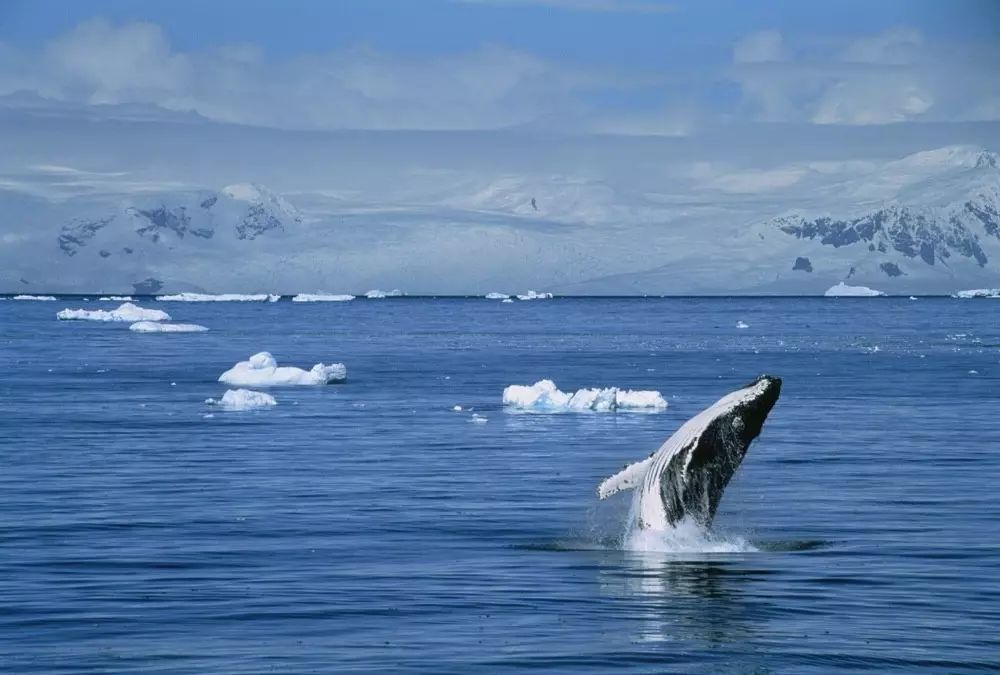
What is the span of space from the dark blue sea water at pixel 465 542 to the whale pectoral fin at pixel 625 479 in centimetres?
95

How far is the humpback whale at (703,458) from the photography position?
59.9 feet

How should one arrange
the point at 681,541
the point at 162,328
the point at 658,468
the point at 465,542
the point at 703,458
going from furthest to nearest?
the point at 162,328, the point at 465,542, the point at 681,541, the point at 658,468, the point at 703,458

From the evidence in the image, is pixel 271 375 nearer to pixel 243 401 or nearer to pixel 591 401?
pixel 243 401

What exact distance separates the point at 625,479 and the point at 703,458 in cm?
98

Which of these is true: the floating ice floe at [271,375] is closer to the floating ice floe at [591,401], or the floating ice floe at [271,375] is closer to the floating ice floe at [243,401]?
the floating ice floe at [243,401]

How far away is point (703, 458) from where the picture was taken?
727 inches

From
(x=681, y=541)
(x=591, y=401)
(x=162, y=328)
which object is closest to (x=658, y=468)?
(x=681, y=541)

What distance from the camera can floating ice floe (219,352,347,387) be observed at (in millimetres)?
56531

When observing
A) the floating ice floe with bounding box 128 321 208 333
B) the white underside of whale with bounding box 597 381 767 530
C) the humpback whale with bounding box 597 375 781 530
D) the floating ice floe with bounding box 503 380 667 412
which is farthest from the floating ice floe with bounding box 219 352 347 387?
the floating ice floe with bounding box 128 321 208 333

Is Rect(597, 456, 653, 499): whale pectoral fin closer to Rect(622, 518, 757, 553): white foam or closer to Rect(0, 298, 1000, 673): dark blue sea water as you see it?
Rect(0, 298, 1000, 673): dark blue sea water

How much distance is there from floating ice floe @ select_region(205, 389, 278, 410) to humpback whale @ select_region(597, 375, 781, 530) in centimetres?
2883

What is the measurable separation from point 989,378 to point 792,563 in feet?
142

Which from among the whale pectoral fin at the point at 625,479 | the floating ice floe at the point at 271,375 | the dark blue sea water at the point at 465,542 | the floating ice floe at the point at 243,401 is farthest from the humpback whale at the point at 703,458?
the floating ice floe at the point at 271,375

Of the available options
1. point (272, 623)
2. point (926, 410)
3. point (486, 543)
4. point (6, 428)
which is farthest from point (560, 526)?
point (926, 410)
